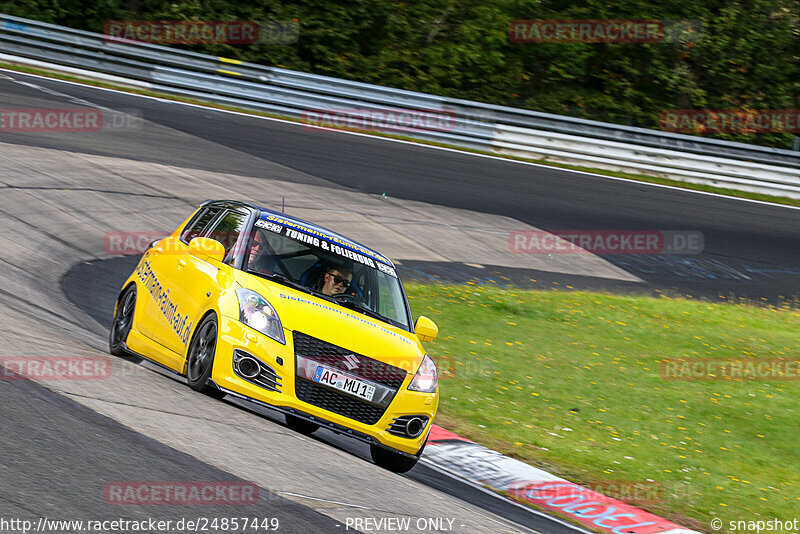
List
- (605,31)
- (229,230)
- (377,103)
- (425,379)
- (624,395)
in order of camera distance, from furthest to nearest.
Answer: (605,31)
(377,103)
(624,395)
(229,230)
(425,379)

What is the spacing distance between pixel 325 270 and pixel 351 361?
125cm

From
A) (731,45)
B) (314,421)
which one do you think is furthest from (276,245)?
(731,45)

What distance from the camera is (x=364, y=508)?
5.66 m

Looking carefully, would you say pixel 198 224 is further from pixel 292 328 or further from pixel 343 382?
pixel 343 382

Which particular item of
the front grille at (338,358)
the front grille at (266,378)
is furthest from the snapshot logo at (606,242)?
the front grille at (266,378)

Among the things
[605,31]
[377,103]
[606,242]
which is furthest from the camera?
[605,31]

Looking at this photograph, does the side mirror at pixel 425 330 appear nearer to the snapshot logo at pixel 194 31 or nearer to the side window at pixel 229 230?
the side window at pixel 229 230

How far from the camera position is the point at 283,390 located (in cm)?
689

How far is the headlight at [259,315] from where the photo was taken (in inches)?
276

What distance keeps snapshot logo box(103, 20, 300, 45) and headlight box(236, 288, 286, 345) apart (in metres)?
23.2

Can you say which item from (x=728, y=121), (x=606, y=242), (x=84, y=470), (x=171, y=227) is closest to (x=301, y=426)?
(x=84, y=470)

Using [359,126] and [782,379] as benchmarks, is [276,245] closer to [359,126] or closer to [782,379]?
[782,379]

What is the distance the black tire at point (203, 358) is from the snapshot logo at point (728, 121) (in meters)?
26.5

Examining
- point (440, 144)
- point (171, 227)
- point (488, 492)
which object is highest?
point (440, 144)
